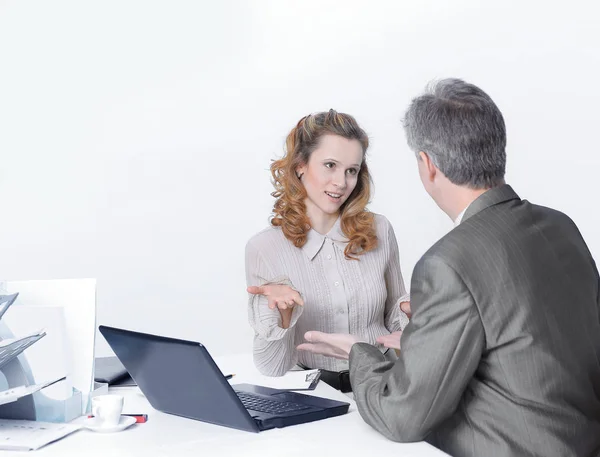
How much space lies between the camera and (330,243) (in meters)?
3.05

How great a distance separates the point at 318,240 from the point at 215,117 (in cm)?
211

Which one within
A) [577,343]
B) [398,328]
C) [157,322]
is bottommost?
[157,322]

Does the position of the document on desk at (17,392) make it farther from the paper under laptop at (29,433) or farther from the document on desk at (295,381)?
the document on desk at (295,381)

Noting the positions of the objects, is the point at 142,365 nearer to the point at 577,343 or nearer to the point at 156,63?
the point at 577,343

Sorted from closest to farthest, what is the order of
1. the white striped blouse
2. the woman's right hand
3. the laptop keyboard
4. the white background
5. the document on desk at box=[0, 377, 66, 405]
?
the document on desk at box=[0, 377, 66, 405] < the laptop keyboard < the woman's right hand < the white striped blouse < the white background

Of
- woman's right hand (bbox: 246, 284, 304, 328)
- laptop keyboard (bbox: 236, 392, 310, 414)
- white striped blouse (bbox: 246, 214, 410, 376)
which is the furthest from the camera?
white striped blouse (bbox: 246, 214, 410, 376)

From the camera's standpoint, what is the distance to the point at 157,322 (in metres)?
4.93

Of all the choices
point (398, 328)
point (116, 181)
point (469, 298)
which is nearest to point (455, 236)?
point (469, 298)

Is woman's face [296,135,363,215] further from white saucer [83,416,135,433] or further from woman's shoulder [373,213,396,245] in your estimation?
white saucer [83,416,135,433]

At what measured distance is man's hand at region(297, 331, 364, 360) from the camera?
2.10m

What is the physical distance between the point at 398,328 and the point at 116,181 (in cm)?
242

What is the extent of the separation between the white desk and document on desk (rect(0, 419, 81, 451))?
0.02 meters

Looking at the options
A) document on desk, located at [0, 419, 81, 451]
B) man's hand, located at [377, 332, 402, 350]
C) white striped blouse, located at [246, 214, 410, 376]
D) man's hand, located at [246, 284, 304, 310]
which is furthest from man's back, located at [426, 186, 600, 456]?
white striped blouse, located at [246, 214, 410, 376]

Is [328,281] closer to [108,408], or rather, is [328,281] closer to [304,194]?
[304,194]
